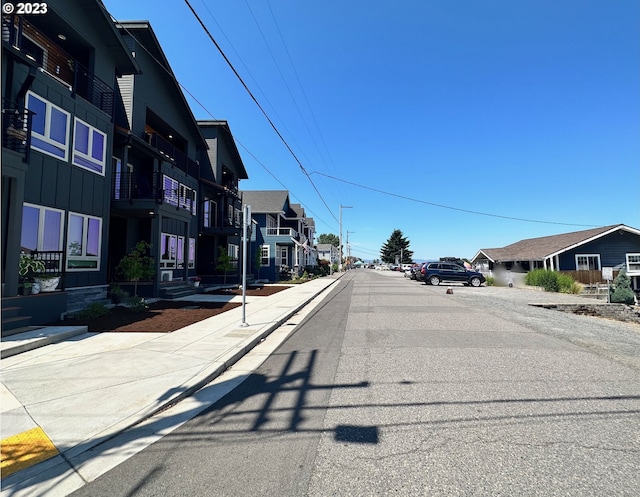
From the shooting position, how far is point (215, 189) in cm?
2361

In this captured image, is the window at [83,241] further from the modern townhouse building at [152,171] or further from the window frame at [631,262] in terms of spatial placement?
the window frame at [631,262]

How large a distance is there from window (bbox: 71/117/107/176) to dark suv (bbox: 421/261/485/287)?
24316 mm

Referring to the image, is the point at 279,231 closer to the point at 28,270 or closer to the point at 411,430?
the point at 28,270

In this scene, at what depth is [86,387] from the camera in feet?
14.6

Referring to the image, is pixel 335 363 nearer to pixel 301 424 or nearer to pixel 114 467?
pixel 301 424

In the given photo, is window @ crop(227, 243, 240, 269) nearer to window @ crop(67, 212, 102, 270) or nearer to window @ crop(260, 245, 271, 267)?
window @ crop(260, 245, 271, 267)

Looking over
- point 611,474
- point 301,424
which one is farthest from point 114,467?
point 611,474

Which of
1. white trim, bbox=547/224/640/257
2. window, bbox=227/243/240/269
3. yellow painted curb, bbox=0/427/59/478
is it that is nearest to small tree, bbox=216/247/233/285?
window, bbox=227/243/240/269

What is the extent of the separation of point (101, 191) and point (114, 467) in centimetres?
1177

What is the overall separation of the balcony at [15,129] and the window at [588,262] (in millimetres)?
37773

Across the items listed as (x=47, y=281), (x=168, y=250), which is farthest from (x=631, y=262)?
(x=47, y=281)

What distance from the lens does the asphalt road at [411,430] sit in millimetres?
2580

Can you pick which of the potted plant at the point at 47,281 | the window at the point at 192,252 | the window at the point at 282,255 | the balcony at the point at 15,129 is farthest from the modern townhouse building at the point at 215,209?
the balcony at the point at 15,129

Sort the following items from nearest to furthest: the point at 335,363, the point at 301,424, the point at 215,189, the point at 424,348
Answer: the point at 301,424 → the point at 335,363 → the point at 424,348 → the point at 215,189
